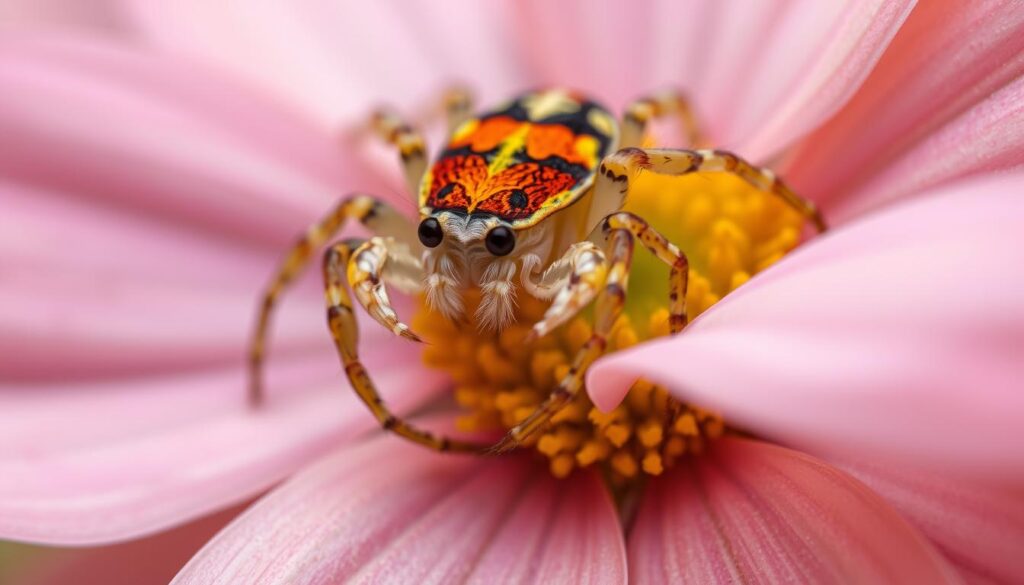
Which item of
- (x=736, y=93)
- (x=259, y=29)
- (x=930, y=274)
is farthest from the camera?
(x=259, y=29)

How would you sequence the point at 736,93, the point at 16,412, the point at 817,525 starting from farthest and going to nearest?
1. the point at 736,93
2. the point at 16,412
3. the point at 817,525

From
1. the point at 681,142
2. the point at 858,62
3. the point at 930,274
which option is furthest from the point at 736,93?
the point at 930,274

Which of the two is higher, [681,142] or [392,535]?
[681,142]

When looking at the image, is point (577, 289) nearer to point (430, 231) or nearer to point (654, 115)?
point (430, 231)

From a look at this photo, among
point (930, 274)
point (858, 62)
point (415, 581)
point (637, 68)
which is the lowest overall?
point (415, 581)

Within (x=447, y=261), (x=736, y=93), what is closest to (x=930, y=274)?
(x=447, y=261)

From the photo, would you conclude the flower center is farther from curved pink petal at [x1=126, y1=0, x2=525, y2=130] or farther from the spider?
curved pink petal at [x1=126, y1=0, x2=525, y2=130]

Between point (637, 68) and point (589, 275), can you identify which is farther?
point (637, 68)

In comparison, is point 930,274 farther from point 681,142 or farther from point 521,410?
point 681,142
